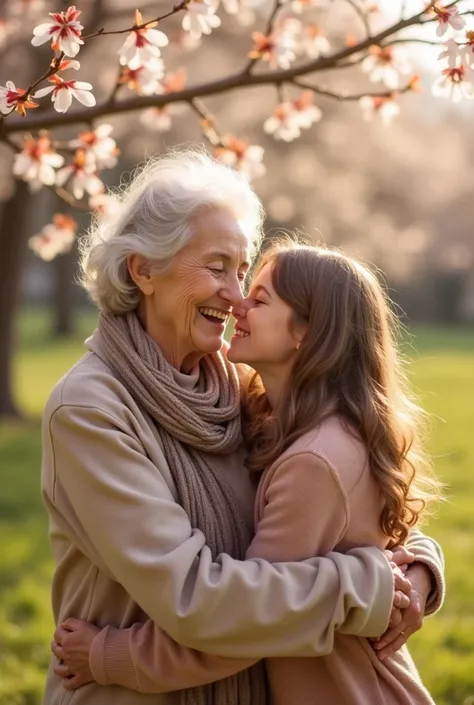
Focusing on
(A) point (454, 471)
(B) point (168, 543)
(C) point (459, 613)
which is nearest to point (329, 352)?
(B) point (168, 543)

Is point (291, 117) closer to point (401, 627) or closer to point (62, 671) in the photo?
point (401, 627)

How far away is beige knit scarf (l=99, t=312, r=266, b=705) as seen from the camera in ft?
8.39

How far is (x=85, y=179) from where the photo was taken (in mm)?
4062

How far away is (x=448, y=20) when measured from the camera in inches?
114

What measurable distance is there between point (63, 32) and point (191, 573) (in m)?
1.35

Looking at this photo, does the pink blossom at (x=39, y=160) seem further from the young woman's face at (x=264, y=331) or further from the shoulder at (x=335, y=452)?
the shoulder at (x=335, y=452)

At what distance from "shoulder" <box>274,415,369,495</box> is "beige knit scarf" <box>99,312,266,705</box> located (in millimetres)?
213

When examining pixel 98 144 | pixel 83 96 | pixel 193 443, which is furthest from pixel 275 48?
pixel 193 443

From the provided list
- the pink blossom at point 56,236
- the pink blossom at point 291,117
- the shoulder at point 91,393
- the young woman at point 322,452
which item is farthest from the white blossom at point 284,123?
the shoulder at point 91,393

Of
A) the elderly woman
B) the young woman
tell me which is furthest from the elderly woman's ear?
the young woman

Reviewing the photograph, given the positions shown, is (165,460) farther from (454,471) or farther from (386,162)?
(386,162)

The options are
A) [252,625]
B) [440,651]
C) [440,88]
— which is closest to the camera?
[252,625]

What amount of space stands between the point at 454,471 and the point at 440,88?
7181 mm

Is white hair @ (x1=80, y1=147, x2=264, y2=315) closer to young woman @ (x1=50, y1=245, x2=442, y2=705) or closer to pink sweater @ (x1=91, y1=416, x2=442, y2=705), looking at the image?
young woman @ (x1=50, y1=245, x2=442, y2=705)
